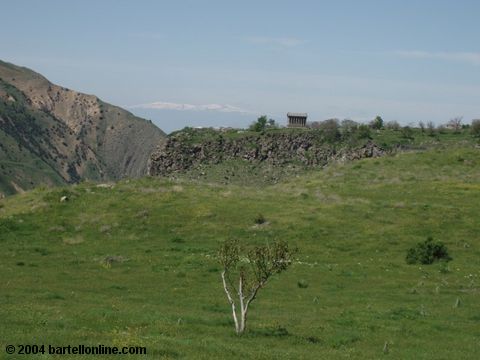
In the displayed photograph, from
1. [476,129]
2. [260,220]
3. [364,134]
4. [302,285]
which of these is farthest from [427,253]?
[364,134]

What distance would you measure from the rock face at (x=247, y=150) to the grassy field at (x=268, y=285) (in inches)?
2384

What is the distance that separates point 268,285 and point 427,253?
1192cm

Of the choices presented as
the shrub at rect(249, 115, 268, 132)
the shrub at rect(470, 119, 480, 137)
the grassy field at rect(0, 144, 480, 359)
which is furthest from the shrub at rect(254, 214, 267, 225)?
the shrub at rect(249, 115, 268, 132)

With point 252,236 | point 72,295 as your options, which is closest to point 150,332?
point 72,295

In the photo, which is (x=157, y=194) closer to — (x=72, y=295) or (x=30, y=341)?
(x=72, y=295)

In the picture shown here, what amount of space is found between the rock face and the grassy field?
60563 mm

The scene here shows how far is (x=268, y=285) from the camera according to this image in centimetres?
3369

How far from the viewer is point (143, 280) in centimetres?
3391

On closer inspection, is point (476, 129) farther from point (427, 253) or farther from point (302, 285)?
point (302, 285)

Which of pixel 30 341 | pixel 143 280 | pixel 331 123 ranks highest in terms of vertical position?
pixel 331 123

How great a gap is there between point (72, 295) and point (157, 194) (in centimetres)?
2876

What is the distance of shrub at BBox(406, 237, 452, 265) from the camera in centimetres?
3903

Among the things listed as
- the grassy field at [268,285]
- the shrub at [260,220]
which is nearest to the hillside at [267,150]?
the grassy field at [268,285]

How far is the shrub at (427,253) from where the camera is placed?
39.0 m
